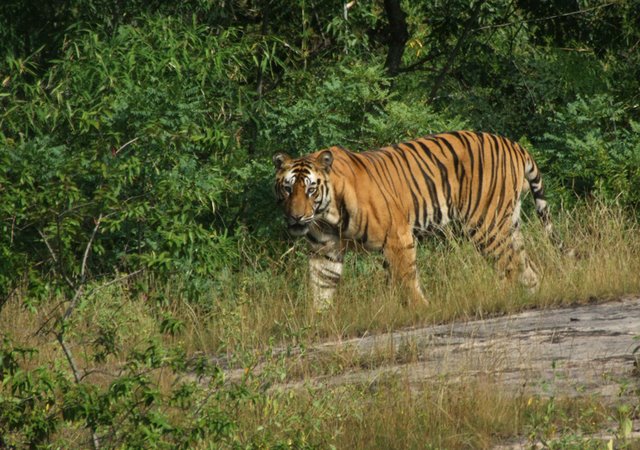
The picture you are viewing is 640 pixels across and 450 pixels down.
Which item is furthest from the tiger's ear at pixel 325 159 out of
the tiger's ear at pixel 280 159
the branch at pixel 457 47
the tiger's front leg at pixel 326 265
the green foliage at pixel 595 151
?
the branch at pixel 457 47

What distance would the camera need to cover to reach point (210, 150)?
6570mm

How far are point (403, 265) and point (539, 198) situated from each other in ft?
5.46

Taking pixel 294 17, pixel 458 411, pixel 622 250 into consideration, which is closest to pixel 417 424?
pixel 458 411

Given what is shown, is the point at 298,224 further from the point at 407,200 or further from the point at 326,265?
the point at 407,200

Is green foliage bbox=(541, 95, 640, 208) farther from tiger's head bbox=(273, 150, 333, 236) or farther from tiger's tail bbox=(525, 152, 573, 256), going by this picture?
tiger's head bbox=(273, 150, 333, 236)

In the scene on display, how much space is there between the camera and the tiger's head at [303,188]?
8.85 meters

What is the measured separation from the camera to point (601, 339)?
7.11 m

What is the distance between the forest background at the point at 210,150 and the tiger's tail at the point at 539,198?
0.88ft

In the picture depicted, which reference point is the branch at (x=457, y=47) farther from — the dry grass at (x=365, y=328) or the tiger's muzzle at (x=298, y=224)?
the tiger's muzzle at (x=298, y=224)

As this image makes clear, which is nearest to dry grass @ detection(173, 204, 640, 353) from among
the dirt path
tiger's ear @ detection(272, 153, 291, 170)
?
the dirt path

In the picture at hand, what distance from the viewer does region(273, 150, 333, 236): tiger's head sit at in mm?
8852

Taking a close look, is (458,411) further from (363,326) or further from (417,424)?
(363,326)

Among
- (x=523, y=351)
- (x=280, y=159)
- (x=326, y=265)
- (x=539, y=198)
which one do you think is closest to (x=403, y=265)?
(x=326, y=265)

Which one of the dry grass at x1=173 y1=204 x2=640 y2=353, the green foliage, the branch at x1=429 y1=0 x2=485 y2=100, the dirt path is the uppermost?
the branch at x1=429 y1=0 x2=485 y2=100
